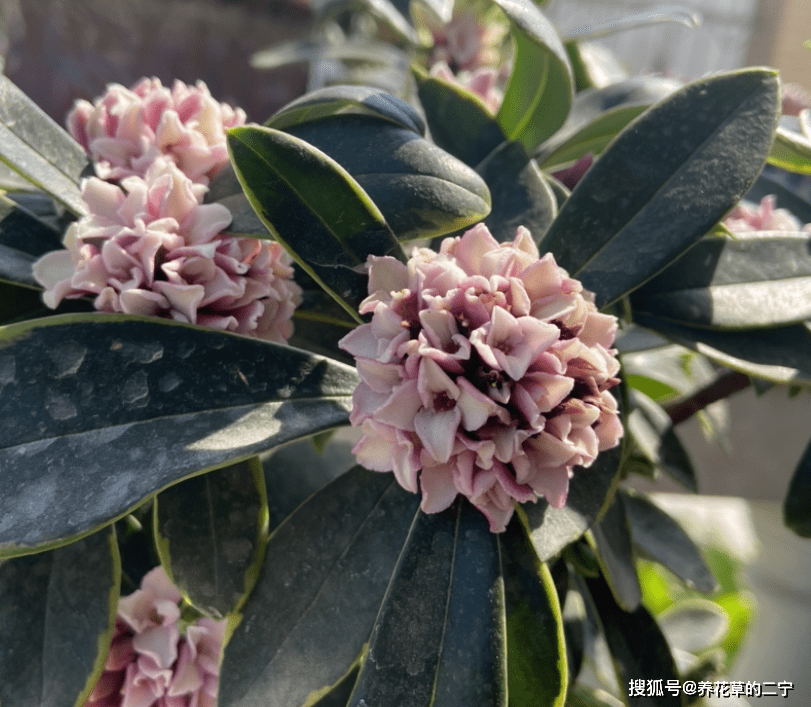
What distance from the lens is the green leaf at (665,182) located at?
45 centimetres

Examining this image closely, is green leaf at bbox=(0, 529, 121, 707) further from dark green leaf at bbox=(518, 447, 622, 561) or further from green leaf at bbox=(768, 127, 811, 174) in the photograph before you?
green leaf at bbox=(768, 127, 811, 174)

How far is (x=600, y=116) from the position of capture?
0.60 meters

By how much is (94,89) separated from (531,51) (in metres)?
1.70

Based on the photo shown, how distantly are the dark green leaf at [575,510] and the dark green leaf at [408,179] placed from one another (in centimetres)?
19

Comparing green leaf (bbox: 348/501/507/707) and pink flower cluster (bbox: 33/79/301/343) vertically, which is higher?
pink flower cluster (bbox: 33/79/301/343)

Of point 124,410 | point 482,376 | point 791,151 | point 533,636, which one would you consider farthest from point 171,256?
point 791,151

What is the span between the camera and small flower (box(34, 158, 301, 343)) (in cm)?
43

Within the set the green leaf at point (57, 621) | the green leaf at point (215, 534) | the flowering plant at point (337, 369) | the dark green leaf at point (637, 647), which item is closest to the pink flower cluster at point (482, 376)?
the flowering plant at point (337, 369)

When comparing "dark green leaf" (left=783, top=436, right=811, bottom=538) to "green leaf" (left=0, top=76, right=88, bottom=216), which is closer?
"green leaf" (left=0, top=76, right=88, bottom=216)

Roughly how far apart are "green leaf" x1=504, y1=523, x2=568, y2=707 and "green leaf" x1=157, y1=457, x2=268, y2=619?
0.56ft

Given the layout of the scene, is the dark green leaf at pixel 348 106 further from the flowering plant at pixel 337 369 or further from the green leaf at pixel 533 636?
the green leaf at pixel 533 636

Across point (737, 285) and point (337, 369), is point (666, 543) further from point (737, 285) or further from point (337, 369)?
point (337, 369)

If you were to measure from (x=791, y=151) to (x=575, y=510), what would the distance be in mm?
370

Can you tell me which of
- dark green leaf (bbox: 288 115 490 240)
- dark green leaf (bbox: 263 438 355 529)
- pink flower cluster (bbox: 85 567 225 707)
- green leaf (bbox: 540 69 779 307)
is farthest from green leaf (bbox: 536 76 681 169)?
pink flower cluster (bbox: 85 567 225 707)
